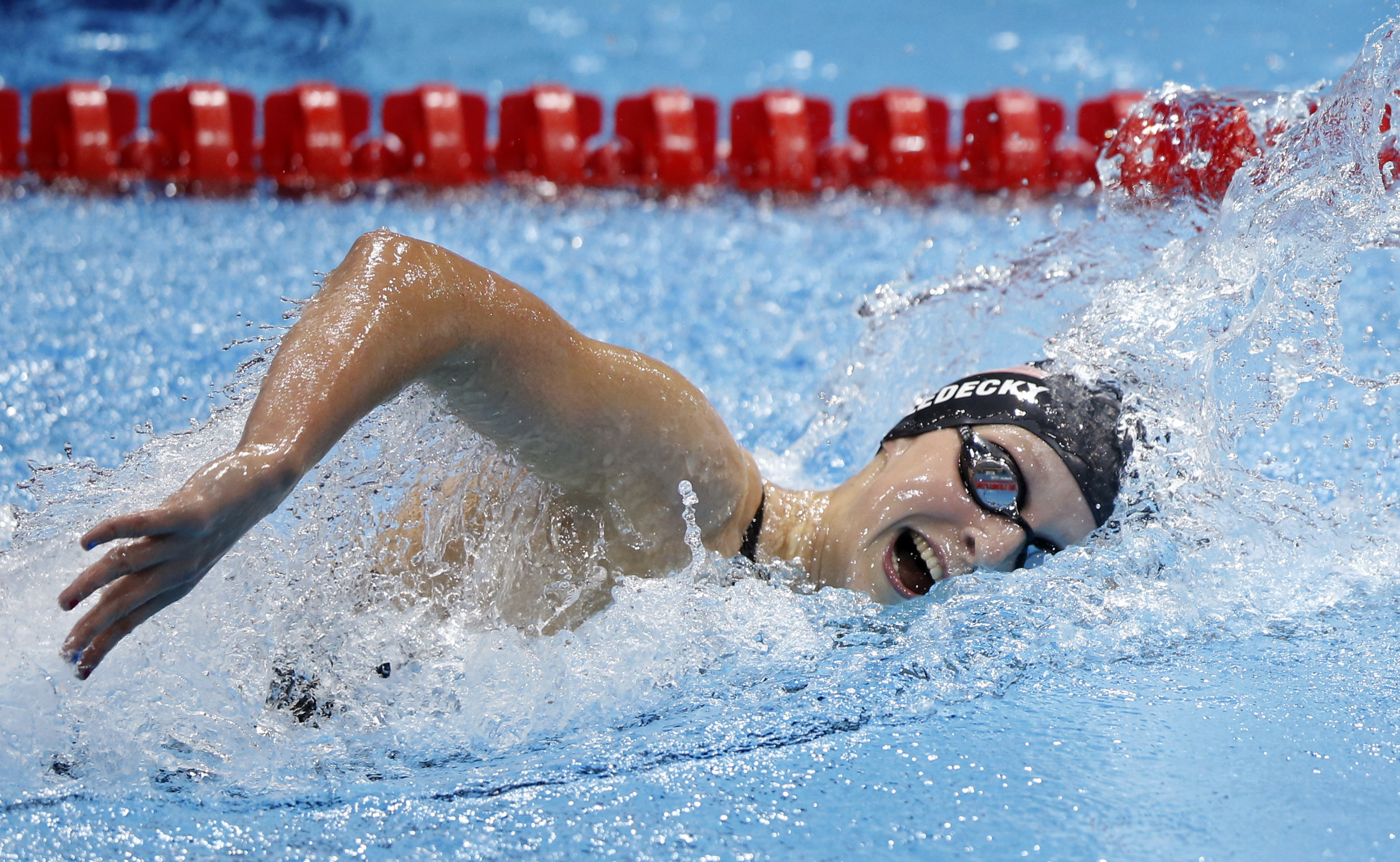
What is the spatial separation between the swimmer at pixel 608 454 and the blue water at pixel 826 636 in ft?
0.24

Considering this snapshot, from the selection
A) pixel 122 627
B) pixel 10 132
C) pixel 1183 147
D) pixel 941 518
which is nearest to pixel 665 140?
pixel 1183 147

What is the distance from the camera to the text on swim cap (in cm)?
191

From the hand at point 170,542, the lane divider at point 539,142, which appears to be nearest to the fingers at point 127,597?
the hand at point 170,542

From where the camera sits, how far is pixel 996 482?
182 centimetres

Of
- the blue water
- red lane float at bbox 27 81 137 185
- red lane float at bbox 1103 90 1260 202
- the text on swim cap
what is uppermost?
red lane float at bbox 27 81 137 185

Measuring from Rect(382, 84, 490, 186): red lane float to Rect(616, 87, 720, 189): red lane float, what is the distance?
432 millimetres

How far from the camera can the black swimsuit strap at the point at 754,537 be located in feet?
6.23

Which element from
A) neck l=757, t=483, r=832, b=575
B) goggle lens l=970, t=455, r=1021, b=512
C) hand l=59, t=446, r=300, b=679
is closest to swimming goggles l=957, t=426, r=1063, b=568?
goggle lens l=970, t=455, r=1021, b=512

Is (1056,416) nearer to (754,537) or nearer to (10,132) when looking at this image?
(754,537)

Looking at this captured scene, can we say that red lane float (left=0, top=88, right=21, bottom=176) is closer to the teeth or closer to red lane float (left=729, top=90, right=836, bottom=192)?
red lane float (left=729, top=90, right=836, bottom=192)

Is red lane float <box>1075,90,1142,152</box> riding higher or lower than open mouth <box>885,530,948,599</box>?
higher

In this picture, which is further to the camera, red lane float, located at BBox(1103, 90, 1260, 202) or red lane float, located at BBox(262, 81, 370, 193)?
red lane float, located at BBox(262, 81, 370, 193)

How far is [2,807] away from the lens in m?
1.43

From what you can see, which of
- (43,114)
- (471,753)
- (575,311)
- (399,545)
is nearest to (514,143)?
(575,311)
